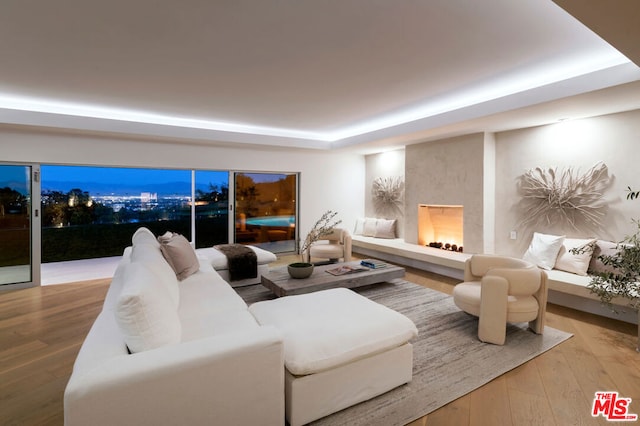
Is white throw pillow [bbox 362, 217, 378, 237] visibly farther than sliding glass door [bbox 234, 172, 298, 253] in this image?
Yes

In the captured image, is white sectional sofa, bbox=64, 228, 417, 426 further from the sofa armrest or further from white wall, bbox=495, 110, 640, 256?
white wall, bbox=495, 110, 640, 256

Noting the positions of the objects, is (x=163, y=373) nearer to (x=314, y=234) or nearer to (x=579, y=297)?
(x=314, y=234)

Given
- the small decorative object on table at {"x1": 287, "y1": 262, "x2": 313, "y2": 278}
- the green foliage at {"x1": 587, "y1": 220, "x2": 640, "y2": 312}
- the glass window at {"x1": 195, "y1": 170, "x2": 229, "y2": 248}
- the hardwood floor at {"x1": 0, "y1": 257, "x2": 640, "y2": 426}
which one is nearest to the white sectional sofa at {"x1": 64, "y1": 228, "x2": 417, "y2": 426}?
the hardwood floor at {"x1": 0, "y1": 257, "x2": 640, "y2": 426}

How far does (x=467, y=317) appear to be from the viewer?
3516 millimetres

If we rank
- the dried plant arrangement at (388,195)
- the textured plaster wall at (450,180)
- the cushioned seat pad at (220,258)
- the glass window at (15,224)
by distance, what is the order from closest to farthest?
the cushioned seat pad at (220,258)
the glass window at (15,224)
the textured plaster wall at (450,180)
the dried plant arrangement at (388,195)

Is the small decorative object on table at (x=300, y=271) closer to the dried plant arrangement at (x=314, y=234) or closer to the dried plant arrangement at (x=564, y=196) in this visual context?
the dried plant arrangement at (x=314, y=234)

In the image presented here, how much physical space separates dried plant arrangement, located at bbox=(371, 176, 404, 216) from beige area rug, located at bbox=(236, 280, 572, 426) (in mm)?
3228

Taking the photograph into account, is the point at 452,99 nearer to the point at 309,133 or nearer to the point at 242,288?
the point at 309,133

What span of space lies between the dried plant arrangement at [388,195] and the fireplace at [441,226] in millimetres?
846

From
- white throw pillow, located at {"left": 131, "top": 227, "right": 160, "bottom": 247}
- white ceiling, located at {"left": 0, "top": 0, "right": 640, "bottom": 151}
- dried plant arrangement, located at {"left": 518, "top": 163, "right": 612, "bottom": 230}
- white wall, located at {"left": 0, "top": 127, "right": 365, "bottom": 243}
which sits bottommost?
white throw pillow, located at {"left": 131, "top": 227, "right": 160, "bottom": 247}

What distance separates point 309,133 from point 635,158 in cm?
506

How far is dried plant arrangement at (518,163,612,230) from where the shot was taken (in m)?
3.96

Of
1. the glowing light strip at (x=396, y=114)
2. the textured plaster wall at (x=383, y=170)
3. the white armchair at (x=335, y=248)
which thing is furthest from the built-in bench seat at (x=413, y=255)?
the glowing light strip at (x=396, y=114)

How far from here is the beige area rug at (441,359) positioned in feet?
6.59
